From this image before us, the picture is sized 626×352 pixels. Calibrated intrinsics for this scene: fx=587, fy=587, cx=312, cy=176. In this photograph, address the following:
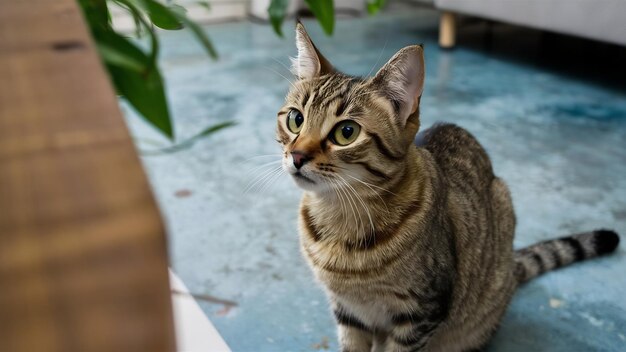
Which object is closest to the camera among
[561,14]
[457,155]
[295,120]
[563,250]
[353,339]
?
[295,120]

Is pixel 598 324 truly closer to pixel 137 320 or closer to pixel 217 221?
pixel 217 221

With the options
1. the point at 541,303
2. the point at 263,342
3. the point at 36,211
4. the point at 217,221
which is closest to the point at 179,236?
the point at 217,221

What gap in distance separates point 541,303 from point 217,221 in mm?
975

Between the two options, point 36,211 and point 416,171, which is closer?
point 36,211

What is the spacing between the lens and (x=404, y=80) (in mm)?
1057

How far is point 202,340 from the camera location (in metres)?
1.27

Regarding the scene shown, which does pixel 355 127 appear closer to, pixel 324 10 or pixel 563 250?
pixel 324 10

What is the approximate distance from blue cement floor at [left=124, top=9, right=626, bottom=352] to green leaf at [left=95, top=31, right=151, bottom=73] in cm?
17

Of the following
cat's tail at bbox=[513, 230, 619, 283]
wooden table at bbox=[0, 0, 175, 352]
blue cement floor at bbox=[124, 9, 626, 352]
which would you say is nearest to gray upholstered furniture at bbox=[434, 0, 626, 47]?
blue cement floor at bbox=[124, 9, 626, 352]

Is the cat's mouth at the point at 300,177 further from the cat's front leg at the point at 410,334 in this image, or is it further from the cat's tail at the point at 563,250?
the cat's tail at the point at 563,250

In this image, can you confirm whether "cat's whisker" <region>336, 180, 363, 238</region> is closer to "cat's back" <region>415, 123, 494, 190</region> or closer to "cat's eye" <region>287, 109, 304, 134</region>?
"cat's eye" <region>287, 109, 304, 134</region>

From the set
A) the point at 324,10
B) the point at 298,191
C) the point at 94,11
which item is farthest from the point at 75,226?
the point at 298,191

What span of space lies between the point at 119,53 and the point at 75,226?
21cm

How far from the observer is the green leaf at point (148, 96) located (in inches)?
17.4
